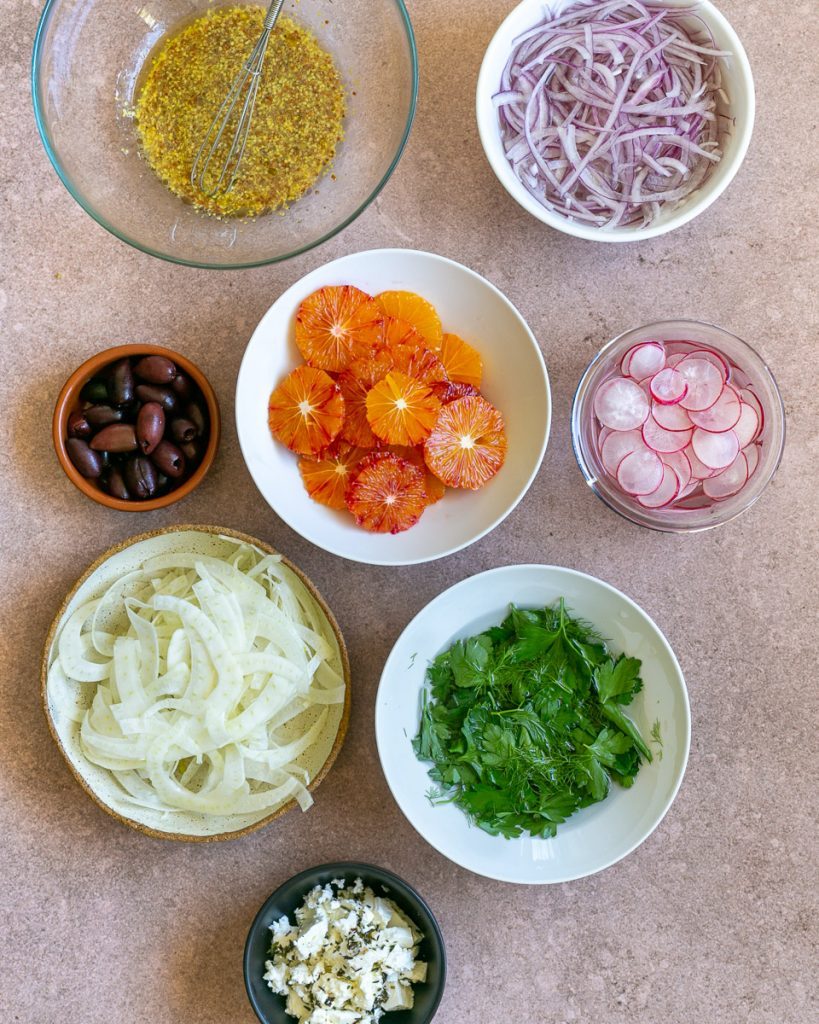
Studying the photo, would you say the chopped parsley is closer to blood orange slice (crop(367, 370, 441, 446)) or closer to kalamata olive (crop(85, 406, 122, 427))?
blood orange slice (crop(367, 370, 441, 446))

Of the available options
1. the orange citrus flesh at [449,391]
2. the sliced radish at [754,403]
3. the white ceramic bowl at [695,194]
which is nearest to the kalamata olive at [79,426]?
the orange citrus flesh at [449,391]

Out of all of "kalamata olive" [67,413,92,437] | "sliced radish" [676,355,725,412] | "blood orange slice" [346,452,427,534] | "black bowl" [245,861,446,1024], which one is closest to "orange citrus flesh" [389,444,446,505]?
"blood orange slice" [346,452,427,534]

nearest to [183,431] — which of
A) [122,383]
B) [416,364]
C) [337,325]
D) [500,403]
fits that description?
[122,383]

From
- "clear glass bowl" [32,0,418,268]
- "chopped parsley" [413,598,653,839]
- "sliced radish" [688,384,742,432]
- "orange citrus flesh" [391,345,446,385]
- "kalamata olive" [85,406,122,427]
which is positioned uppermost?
"clear glass bowl" [32,0,418,268]

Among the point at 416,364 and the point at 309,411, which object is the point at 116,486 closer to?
the point at 309,411

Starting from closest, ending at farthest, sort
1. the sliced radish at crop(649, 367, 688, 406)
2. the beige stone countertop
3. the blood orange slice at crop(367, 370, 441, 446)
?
1. the blood orange slice at crop(367, 370, 441, 446)
2. the sliced radish at crop(649, 367, 688, 406)
3. the beige stone countertop

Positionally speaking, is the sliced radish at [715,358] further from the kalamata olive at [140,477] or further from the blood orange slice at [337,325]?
the kalamata olive at [140,477]
